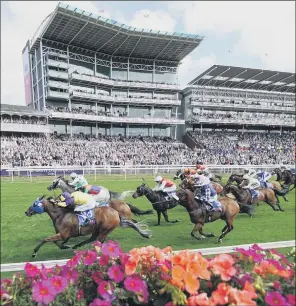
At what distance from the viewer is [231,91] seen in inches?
A: 1777

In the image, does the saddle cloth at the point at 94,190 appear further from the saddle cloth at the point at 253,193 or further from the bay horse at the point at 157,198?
the saddle cloth at the point at 253,193

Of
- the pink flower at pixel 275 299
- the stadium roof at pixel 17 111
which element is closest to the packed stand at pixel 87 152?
the stadium roof at pixel 17 111

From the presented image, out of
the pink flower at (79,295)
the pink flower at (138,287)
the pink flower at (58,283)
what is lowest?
the pink flower at (79,295)

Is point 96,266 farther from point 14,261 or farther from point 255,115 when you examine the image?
point 255,115

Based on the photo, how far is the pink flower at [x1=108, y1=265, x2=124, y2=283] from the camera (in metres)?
1.92

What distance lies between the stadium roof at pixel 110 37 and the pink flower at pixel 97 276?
3449 cm

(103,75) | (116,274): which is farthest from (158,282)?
(103,75)

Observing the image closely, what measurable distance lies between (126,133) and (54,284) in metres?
39.0

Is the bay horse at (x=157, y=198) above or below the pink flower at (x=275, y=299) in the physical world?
below

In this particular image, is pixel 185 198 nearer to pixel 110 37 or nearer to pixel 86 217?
pixel 86 217

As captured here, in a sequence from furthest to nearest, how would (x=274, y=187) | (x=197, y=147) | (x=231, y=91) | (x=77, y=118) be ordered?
(x=231, y=91), (x=197, y=147), (x=77, y=118), (x=274, y=187)

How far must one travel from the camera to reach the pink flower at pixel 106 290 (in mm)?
1839

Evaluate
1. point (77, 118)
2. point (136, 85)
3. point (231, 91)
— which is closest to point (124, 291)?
point (77, 118)

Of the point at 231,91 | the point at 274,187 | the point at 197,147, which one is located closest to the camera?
the point at 274,187
